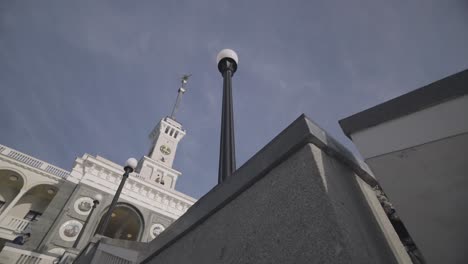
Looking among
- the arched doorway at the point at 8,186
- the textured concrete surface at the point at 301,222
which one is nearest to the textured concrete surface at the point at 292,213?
the textured concrete surface at the point at 301,222

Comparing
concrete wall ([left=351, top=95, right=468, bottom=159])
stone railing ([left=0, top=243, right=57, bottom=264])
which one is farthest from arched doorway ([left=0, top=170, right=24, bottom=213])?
concrete wall ([left=351, top=95, right=468, bottom=159])

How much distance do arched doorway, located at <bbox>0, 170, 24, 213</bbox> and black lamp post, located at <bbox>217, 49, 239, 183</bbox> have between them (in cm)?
2595

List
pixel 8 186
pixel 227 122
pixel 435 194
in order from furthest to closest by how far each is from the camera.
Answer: pixel 8 186
pixel 227 122
pixel 435 194

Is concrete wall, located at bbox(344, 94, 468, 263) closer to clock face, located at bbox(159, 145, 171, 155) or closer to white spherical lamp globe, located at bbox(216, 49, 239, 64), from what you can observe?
white spherical lamp globe, located at bbox(216, 49, 239, 64)

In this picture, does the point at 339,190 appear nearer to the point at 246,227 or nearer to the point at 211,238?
the point at 246,227

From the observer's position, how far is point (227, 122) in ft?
10.6

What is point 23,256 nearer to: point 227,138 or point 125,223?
point 125,223

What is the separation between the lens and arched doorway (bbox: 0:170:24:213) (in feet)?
65.3

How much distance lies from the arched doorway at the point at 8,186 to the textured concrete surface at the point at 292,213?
27277 millimetres

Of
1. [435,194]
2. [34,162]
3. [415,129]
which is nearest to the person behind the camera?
[435,194]

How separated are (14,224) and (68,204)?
183 inches

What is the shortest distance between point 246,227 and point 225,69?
3400 mm

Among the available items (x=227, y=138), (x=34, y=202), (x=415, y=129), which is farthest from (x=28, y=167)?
(x=415, y=129)

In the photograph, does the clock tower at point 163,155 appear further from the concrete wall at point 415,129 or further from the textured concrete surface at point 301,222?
the concrete wall at point 415,129
